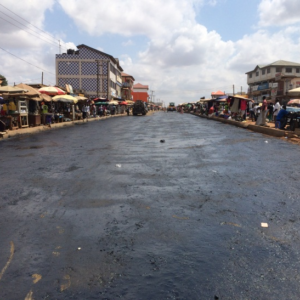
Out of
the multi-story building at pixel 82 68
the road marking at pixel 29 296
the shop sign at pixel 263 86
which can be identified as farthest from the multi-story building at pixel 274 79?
the road marking at pixel 29 296

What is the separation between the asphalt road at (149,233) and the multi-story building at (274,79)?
5605cm

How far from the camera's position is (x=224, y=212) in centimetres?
485

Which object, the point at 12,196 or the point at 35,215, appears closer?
the point at 35,215

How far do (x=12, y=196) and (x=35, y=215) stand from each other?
1284mm

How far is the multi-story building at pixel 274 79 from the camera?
195 ft

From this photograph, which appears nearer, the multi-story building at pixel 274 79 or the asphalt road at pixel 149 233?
the asphalt road at pixel 149 233

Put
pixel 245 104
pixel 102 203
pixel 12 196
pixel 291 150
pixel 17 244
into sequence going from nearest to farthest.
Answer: pixel 17 244
pixel 102 203
pixel 12 196
pixel 291 150
pixel 245 104

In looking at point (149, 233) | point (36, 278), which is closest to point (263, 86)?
point (149, 233)

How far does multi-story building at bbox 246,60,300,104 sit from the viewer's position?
195 ft

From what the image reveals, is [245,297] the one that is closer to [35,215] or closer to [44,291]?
[44,291]

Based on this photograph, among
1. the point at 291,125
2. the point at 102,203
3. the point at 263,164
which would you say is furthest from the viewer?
the point at 291,125

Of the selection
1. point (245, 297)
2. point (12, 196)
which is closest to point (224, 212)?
point (245, 297)

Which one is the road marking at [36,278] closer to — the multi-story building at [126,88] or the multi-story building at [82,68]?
the multi-story building at [82,68]

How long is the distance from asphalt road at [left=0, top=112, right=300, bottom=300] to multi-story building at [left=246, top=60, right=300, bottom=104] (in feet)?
184
